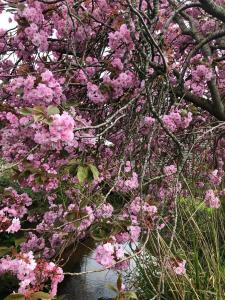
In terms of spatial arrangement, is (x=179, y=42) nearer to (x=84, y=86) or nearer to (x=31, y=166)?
(x=84, y=86)

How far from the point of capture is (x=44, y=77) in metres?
2.26

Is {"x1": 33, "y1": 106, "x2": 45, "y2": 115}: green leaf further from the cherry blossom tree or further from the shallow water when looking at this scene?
the shallow water

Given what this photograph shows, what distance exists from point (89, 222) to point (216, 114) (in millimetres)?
1616

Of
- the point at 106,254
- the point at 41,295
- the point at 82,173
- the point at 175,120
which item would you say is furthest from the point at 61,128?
the point at 175,120

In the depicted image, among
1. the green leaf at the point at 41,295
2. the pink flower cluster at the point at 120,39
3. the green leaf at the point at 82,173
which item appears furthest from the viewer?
the pink flower cluster at the point at 120,39

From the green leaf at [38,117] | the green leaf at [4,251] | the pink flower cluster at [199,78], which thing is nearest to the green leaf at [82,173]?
the green leaf at [38,117]

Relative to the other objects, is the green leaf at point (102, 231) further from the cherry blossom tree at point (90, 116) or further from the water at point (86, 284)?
the water at point (86, 284)

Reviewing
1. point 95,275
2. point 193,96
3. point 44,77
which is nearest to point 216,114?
point 193,96

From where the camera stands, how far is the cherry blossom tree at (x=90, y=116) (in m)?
2.19

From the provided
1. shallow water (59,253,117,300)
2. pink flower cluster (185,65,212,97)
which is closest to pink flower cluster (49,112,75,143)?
pink flower cluster (185,65,212,97)

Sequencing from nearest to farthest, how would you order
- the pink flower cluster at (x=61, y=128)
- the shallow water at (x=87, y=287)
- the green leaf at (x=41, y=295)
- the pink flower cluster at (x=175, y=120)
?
the green leaf at (x=41, y=295), the pink flower cluster at (x=61, y=128), the pink flower cluster at (x=175, y=120), the shallow water at (x=87, y=287)

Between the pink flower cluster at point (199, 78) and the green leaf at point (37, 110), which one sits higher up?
the pink flower cluster at point (199, 78)

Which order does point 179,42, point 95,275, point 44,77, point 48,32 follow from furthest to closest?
point 95,275 < point 179,42 < point 48,32 < point 44,77

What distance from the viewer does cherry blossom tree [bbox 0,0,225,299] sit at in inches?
86.0
